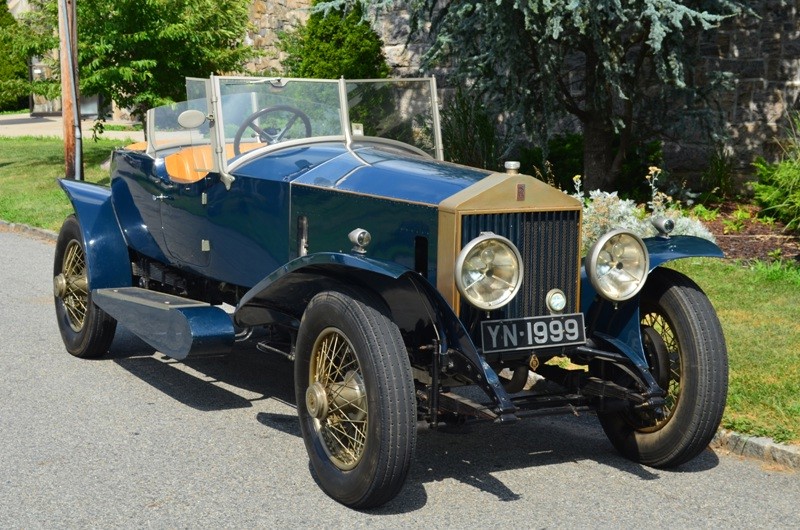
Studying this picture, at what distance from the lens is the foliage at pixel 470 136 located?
1332 cm

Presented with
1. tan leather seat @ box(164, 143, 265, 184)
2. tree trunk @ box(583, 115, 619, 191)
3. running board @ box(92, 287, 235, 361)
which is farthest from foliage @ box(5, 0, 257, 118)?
running board @ box(92, 287, 235, 361)

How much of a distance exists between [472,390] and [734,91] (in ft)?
23.6

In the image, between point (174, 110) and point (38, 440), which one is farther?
point (174, 110)

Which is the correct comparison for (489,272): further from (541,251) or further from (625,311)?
(625,311)

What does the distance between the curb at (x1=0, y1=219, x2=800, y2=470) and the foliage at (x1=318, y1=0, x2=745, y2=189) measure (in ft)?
17.9

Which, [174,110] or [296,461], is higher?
[174,110]

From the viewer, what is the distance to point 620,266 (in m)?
4.95

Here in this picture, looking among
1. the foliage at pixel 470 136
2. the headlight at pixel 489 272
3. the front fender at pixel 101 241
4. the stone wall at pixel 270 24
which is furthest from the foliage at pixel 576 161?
the stone wall at pixel 270 24

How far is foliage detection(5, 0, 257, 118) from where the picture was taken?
16.2 m

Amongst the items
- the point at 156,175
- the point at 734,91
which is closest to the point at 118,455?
the point at 156,175

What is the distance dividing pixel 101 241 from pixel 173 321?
159cm

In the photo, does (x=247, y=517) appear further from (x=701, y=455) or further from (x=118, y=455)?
(x=701, y=455)

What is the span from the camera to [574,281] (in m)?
5.00

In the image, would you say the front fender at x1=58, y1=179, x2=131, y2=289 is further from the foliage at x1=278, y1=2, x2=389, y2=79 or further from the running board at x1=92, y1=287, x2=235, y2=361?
the foliage at x1=278, y1=2, x2=389, y2=79
